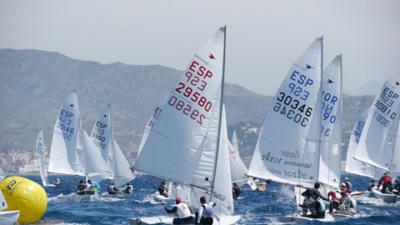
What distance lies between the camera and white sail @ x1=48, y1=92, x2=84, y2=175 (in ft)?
202

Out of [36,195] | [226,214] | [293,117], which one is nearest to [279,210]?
[293,117]

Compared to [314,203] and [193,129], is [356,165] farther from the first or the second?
[193,129]

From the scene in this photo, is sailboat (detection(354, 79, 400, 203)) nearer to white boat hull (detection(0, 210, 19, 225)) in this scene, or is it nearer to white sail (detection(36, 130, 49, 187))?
white boat hull (detection(0, 210, 19, 225))

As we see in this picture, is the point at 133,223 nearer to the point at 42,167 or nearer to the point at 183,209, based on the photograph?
the point at 183,209

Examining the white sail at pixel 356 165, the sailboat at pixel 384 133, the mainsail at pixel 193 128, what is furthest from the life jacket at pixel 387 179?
the mainsail at pixel 193 128

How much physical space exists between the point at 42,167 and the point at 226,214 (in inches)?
1939

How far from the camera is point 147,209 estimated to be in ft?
143

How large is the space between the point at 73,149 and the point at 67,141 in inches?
29.4

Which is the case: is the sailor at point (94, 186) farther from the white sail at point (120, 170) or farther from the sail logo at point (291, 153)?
the sail logo at point (291, 153)

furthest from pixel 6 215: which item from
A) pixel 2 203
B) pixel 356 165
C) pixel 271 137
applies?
pixel 356 165

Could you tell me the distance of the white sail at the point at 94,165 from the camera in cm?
6016

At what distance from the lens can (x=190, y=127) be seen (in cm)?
2836

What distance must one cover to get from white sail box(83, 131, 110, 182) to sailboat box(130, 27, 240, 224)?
104 feet

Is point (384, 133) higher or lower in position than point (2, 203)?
higher
